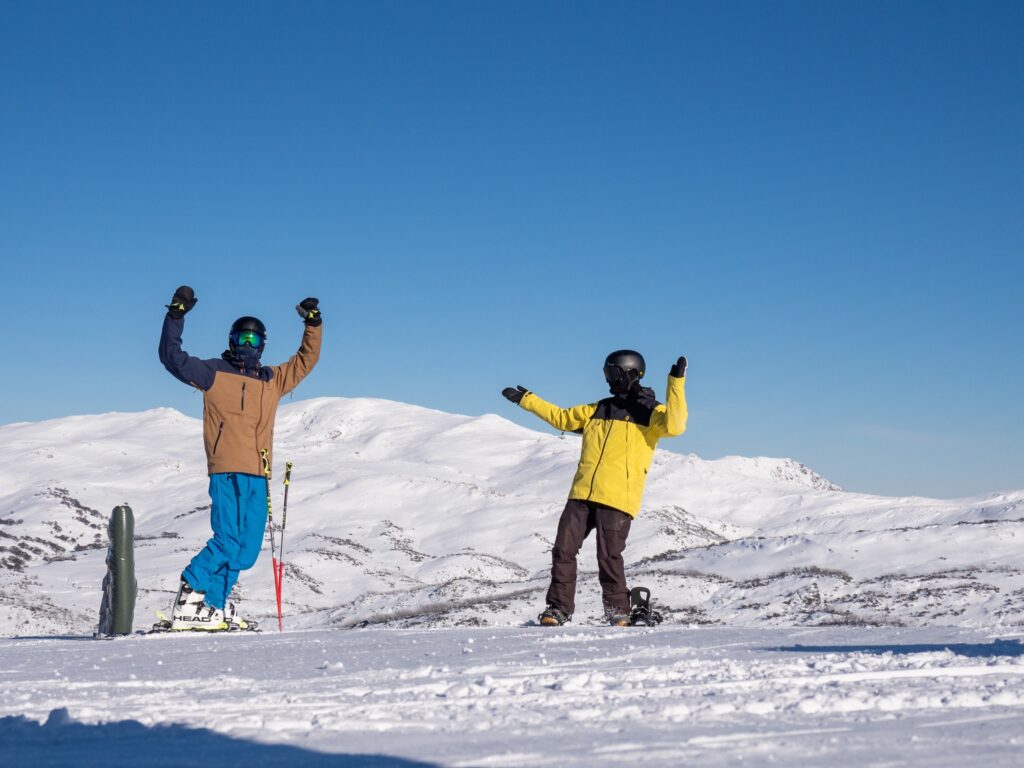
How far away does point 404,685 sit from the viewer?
456cm

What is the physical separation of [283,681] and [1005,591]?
12.1 meters

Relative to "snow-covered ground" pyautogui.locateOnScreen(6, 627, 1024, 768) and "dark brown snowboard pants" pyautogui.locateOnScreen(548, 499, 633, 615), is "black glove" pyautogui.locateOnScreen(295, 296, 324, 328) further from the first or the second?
"snow-covered ground" pyautogui.locateOnScreen(6, 627, 1024, 768)

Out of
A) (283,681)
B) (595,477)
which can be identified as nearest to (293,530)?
(595,477)

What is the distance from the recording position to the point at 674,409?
8.85m

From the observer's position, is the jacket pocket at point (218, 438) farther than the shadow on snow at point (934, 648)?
Yes

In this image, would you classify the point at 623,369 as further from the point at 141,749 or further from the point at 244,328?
the point at 141,749

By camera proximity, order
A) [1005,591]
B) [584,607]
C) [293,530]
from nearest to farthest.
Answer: [1005,591], [584,607], [293,530]

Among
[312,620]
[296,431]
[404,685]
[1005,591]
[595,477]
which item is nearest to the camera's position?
[404,685]

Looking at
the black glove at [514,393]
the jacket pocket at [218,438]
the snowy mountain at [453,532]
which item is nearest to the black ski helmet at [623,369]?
the black glove at [514,393]

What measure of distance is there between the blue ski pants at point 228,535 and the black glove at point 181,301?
1331 mm

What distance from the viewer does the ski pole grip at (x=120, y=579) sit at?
28.1 ft

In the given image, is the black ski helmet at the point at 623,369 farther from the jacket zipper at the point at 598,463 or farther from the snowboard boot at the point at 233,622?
the snowboard boot at the point at 233,622

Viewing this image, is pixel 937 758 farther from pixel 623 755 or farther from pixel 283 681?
pixel 283 681

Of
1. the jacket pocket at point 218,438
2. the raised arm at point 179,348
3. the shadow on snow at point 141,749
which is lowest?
the shadow on snow at point 141,749
